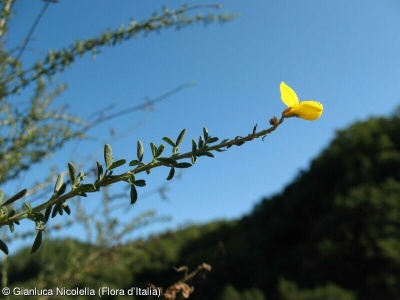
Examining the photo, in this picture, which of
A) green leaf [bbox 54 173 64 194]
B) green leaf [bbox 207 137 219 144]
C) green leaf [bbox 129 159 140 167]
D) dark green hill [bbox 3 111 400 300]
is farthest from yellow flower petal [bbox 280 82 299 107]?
dark green hill [bbox 3 111 400 300]

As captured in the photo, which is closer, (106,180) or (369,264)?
(106,180)

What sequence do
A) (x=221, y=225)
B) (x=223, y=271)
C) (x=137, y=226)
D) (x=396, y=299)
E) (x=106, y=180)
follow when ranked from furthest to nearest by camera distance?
(x=221, y=225) < (x=223, y=271) < (x=396, y=299) < (x=137, y=226) < (x=106, y=180)

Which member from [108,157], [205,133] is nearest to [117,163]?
[108,157]

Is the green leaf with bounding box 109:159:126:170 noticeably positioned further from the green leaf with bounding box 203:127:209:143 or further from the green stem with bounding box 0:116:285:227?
the green leaf with bounding box 203:127:209:143

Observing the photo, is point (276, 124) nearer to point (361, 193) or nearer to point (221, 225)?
point (361, 193)

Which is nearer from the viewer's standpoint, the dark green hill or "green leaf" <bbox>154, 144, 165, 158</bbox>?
"green leaf" <bbox>154, 144, 165, 158</bbox>

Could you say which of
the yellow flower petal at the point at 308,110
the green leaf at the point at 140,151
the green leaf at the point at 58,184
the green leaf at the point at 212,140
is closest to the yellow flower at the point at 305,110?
the yellow flower petal at the point at 308,110

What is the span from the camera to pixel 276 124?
2.11 feet

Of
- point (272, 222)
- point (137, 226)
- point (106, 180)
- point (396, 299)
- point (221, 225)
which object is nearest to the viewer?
point (106, 180)

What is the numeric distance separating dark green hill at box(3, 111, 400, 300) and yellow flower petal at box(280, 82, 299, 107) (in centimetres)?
555

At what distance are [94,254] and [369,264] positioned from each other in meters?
6.20

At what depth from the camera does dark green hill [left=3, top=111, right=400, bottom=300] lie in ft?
24.6

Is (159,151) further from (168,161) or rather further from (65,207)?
(65,207)

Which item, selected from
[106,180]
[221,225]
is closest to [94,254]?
[106,180]
